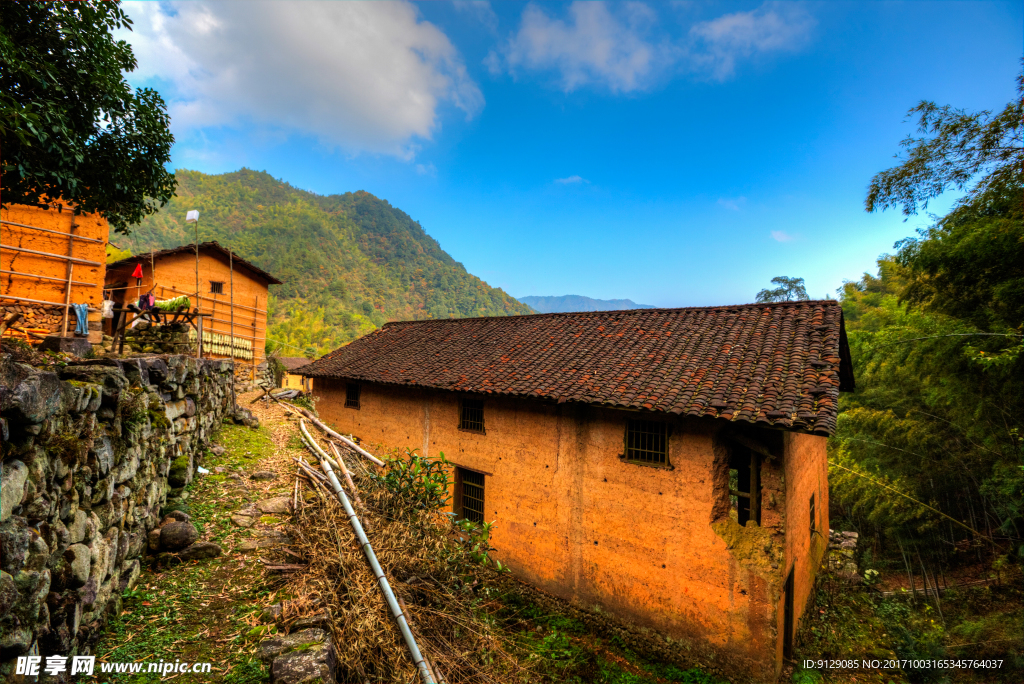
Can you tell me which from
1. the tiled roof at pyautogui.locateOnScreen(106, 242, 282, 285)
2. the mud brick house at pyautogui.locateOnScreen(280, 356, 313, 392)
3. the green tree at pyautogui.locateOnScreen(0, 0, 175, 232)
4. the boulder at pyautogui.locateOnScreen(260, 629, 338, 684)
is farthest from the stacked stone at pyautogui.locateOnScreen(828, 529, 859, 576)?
the tiled roof at pyautogui.locateOnScreen(106, 242, 282, 285)

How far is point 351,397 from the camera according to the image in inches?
571

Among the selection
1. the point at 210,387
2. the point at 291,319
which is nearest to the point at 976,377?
the point at 210,387

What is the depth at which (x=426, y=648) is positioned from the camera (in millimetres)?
5121

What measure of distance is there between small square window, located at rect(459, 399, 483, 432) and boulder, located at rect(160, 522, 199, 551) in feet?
20.4

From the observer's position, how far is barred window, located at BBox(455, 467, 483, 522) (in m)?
11.1

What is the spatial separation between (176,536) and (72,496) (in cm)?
254

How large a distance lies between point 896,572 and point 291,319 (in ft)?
145

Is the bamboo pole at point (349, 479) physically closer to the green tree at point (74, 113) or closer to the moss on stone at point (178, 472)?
the moss on stone at point (178, 472)

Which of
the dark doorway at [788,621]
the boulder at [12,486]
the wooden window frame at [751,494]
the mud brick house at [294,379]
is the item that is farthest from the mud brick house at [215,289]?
the dark doorway at [788,621]

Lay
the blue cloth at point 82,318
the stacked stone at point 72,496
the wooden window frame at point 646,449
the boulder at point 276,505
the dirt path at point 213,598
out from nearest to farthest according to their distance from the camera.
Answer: the stacked stone at point 72,496 → the dirt path at point 213,598 → the boulder at point 276,505 → the wooden window frame at point 646,449 → the blue cloth at point 82,318

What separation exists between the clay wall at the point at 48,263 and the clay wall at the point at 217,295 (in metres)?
6.30

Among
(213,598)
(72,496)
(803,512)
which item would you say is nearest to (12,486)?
(72,496)

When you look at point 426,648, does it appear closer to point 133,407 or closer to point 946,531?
point 133,407

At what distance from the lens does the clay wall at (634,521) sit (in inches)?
291
